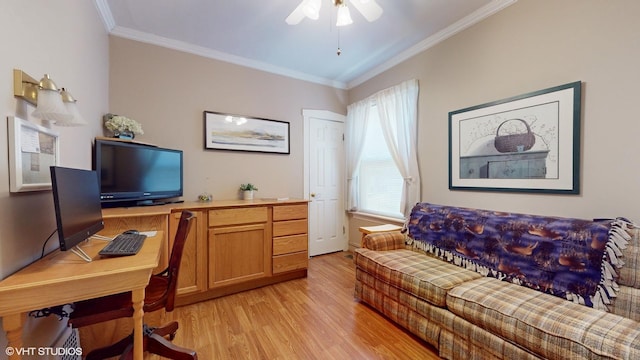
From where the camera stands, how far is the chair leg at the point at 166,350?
1.55 m

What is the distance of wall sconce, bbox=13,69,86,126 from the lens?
1127mm

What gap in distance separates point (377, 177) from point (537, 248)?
205 cm

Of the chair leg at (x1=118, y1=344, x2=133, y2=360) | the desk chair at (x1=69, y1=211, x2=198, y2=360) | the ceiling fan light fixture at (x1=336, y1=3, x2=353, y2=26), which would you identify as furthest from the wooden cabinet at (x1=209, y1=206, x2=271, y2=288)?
the ceiling fan light fixture at (x1=336, y1=3, x2=353, y2=26)

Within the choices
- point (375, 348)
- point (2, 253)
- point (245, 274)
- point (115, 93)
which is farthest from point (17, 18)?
point (375, 348)

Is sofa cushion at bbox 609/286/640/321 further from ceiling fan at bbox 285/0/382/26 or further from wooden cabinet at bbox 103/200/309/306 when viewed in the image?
wooden cabinet at bbox 103/200/309/306

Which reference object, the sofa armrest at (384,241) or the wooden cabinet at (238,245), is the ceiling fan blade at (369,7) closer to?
the sofa armrest at (384,241)

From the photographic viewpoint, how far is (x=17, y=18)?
113cm

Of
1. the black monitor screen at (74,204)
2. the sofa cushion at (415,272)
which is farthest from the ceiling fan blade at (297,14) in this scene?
the sofa cushion at (415,272)

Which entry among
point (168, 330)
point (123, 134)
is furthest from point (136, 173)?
point (168, 330)

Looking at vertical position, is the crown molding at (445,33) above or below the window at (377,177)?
above

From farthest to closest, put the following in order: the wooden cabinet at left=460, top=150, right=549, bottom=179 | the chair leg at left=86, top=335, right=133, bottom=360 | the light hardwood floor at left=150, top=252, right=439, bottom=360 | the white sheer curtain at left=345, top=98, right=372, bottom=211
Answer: the white sheer curtain at left=345, top=98, right=372, bottom=211
the wooden cabinet at left=460, top=150, right=549, bottom=179
the light hardwood floor at left=150, top=252, right=439, bottom=360
the chair leg at left=86, top=335, right=133, bottom=360

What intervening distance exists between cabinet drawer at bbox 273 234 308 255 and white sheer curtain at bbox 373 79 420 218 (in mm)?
1266

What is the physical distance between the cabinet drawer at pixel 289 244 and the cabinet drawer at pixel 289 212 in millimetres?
230

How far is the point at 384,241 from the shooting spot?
253cm
